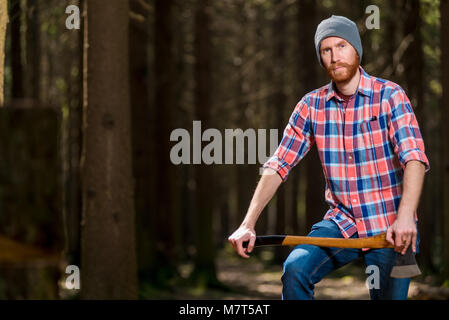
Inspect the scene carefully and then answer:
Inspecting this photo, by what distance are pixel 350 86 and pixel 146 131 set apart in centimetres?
936

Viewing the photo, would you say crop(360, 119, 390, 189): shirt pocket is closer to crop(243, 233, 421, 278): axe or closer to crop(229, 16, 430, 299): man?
crop(229, 16, 430, 299): man

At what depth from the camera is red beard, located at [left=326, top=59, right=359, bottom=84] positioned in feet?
12.9

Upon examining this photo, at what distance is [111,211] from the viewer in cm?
748

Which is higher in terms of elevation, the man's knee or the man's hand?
the man's hand

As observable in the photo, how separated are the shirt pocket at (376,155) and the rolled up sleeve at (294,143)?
0.41m

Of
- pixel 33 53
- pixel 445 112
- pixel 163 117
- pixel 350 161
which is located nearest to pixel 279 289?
pixel 163 117

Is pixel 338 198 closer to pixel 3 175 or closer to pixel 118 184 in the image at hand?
pixel 3 175

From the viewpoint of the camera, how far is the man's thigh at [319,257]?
3.67m

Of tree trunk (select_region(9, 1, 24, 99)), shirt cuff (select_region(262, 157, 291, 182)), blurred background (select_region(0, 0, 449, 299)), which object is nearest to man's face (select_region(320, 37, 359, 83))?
shirt cuff (select_region(262, 157, 291, 182))

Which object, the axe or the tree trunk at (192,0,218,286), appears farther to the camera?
the tree trunk at (192,0,218,286)

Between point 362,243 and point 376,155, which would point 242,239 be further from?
point 376,155

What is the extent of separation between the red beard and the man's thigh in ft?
2.80
